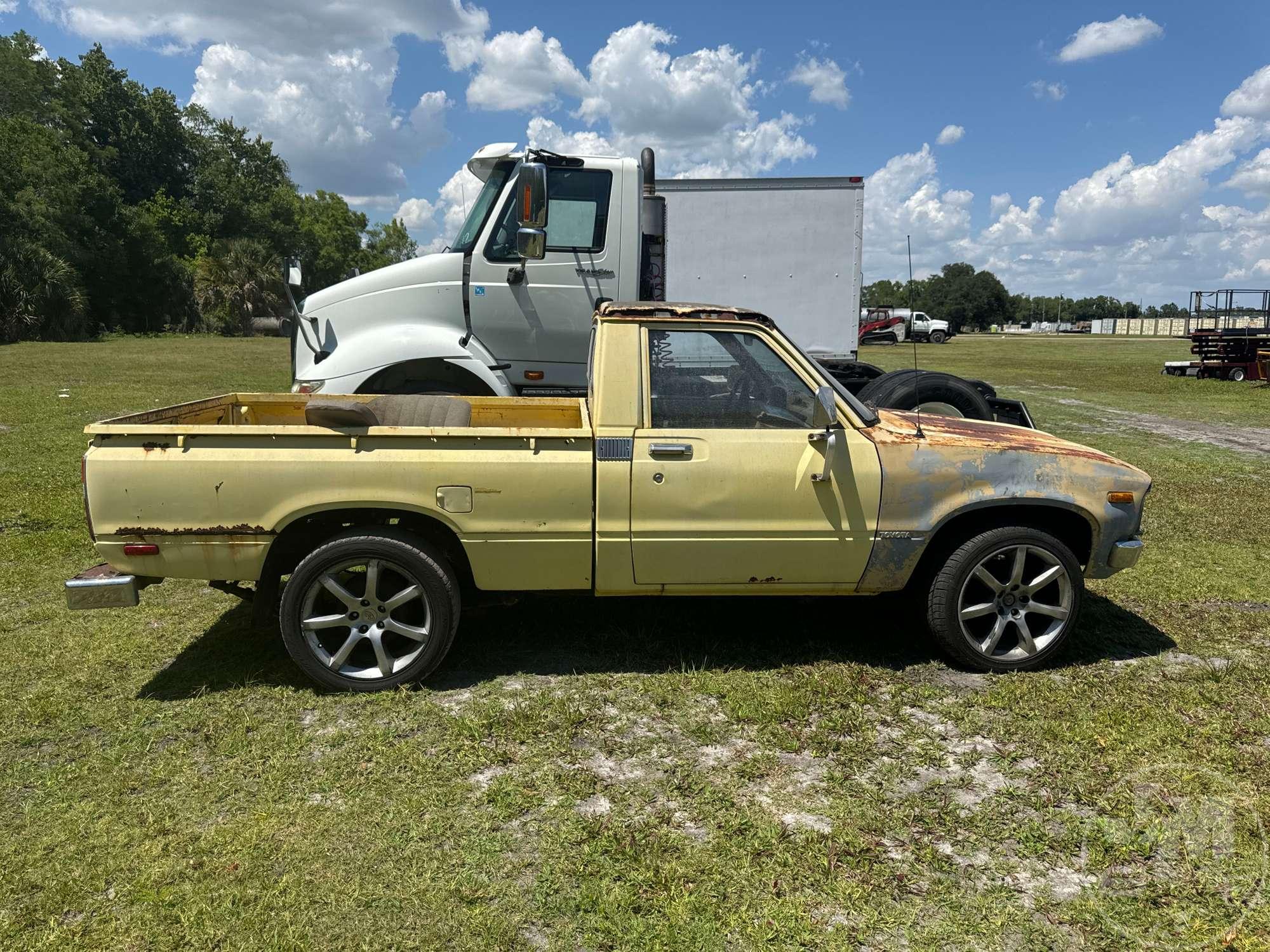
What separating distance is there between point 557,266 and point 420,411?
2.26m

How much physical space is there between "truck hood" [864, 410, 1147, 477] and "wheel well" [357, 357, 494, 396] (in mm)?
3406

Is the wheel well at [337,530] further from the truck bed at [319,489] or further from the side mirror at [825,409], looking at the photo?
the side mirror at [825,409]

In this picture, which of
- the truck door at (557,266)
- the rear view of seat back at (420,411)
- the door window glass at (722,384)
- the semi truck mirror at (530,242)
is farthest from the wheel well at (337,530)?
the truck door at (557,266)

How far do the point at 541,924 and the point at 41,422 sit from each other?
12.8m

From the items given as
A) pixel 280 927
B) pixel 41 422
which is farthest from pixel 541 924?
pixel 41 422

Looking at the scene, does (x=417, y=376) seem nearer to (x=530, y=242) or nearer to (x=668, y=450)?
(x=530, y=242)

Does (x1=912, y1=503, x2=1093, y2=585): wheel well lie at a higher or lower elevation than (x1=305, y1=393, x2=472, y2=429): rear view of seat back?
lower

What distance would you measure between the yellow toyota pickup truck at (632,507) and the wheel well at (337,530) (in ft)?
0.04

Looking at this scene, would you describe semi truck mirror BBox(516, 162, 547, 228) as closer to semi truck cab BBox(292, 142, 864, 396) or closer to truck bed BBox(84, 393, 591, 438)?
semi truck cab BBox(292, 142, 864, 396)

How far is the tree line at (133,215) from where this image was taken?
38812 mm

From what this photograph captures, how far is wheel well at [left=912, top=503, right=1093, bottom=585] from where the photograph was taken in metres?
4.21

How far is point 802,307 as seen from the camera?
365 inches

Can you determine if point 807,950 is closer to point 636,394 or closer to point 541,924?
point 541,924

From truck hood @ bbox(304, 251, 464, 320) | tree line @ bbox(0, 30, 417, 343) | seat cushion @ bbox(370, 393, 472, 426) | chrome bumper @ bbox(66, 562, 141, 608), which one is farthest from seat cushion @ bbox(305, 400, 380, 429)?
tree line @ bbox(0, 30, 417, 343)
